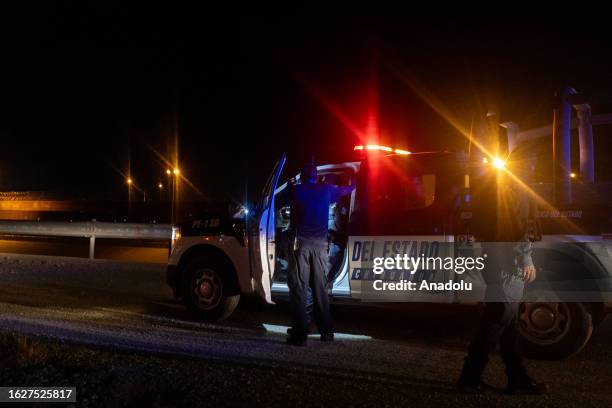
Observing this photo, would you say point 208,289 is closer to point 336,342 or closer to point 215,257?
point 215,257

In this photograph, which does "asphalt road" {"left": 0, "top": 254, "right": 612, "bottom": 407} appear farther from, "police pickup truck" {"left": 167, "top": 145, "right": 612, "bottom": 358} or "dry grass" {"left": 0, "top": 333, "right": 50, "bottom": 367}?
"dry grass" {"left": 0, "top": 333, "right": 50, "bottom": 367}

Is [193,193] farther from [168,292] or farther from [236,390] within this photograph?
[236,390]

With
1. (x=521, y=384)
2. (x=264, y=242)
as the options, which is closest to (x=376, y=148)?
(x=264, y=242)

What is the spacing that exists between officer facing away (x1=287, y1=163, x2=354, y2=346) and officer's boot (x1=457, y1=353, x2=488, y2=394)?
2.02 m

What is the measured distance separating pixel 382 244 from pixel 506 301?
75.6 inches

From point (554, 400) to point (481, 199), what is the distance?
5.13 ft

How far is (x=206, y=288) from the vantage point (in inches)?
298

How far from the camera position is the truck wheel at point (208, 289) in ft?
24.5

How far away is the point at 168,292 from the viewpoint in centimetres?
1016

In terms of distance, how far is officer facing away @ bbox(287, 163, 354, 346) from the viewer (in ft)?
20.9

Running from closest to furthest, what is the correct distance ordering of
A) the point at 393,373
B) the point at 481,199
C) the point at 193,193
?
the point at 481,199 < the point at 393,373 < the point at 193,193

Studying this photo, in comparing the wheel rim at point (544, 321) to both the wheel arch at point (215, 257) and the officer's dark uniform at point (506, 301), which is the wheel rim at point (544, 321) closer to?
the officer's dark uniform at point (506, 301)

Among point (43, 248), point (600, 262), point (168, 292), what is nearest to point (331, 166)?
point (600, 262)

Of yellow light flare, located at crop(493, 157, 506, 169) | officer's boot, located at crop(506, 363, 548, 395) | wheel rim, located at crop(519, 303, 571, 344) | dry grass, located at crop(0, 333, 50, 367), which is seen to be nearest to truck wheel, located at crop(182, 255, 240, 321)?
dry grass, located at crop(0, 333, 50, 367)
